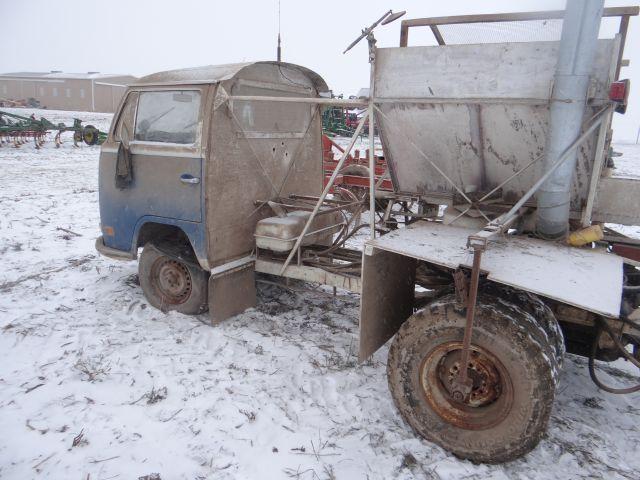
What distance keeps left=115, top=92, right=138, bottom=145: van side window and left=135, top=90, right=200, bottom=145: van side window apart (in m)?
0.07

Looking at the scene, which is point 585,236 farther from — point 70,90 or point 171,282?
point 70,90

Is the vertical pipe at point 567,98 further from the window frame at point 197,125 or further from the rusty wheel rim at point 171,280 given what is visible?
the rusty wheel rim at point 171,280

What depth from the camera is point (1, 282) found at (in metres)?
A: 5.28

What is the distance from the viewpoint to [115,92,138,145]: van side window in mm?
4598

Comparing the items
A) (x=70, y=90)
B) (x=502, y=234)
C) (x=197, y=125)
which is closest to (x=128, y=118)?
(x=197, y=125)

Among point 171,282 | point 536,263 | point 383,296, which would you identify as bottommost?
point 171,282

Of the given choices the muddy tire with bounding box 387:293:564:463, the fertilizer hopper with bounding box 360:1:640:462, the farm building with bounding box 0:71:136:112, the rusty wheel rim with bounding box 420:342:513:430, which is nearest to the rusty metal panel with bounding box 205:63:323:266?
the fertilizer hopper with bounding box 360:1:640:462

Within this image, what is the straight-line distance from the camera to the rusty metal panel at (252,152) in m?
4.14

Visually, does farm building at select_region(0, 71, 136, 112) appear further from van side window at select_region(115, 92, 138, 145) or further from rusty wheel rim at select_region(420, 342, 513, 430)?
rusty wheel rim at select_region(420, 342, 513, 430)

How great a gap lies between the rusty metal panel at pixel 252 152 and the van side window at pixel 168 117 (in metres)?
0.29

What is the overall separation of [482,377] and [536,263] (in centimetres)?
79

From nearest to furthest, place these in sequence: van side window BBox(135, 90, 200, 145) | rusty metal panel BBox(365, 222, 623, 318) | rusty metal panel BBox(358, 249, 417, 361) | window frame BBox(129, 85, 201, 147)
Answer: rusty metal panel BBox(365, 222, 623, 318)
rusty metal panel BBox(358, 249, 417, 361)
window frame BBox(129, 85, 201, 147)
van side window BBox(135, 90, 200, 145)

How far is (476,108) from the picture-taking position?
3.30 metres

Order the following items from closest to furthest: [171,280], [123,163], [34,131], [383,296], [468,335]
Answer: [468,335], [383,296], [123,163], [171,280], [34,131]
